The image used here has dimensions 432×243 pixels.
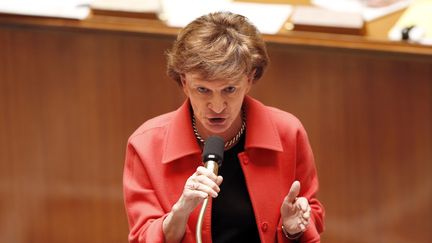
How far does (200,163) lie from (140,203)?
0.58 feet

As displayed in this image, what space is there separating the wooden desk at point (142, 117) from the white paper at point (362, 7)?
0.17m

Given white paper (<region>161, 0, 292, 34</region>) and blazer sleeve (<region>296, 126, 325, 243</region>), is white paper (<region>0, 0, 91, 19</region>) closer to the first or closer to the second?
Result: white paper (<region>161, 0, 292, 34</region>)

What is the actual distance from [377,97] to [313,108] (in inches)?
9.2

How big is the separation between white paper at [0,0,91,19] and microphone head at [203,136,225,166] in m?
1.65

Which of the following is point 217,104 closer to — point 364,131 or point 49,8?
point 364,131

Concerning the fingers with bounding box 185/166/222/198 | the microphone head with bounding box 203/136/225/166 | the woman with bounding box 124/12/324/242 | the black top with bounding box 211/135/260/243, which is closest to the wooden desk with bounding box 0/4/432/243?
the woman with bounding box 124/12/324/242

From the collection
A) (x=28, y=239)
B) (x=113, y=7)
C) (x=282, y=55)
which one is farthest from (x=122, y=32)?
(x=28, y=239)

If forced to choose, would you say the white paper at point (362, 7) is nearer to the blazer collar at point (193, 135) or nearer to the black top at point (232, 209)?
the blazer collar at point (193, 135)

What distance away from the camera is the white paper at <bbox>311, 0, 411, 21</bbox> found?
142 inches

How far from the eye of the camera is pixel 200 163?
2.43 metres

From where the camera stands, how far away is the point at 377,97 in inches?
140

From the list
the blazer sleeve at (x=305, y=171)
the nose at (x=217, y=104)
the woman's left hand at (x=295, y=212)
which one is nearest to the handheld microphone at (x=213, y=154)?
the nose at (x=217, y=104)

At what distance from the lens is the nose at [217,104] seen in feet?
7.62

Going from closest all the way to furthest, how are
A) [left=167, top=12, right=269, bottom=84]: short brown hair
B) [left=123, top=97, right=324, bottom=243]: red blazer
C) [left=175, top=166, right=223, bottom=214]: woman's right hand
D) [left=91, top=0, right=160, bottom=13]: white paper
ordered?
[left=175, top=166, right=223, bottom=214]: woman's right hand, [left=167, top=12, right=269, bottom=84]: short brown hair, [left=123, top=97, right=324, bottom=243]: red blazer, [left=91, top=0, right=160, bottom=13]: white paper
